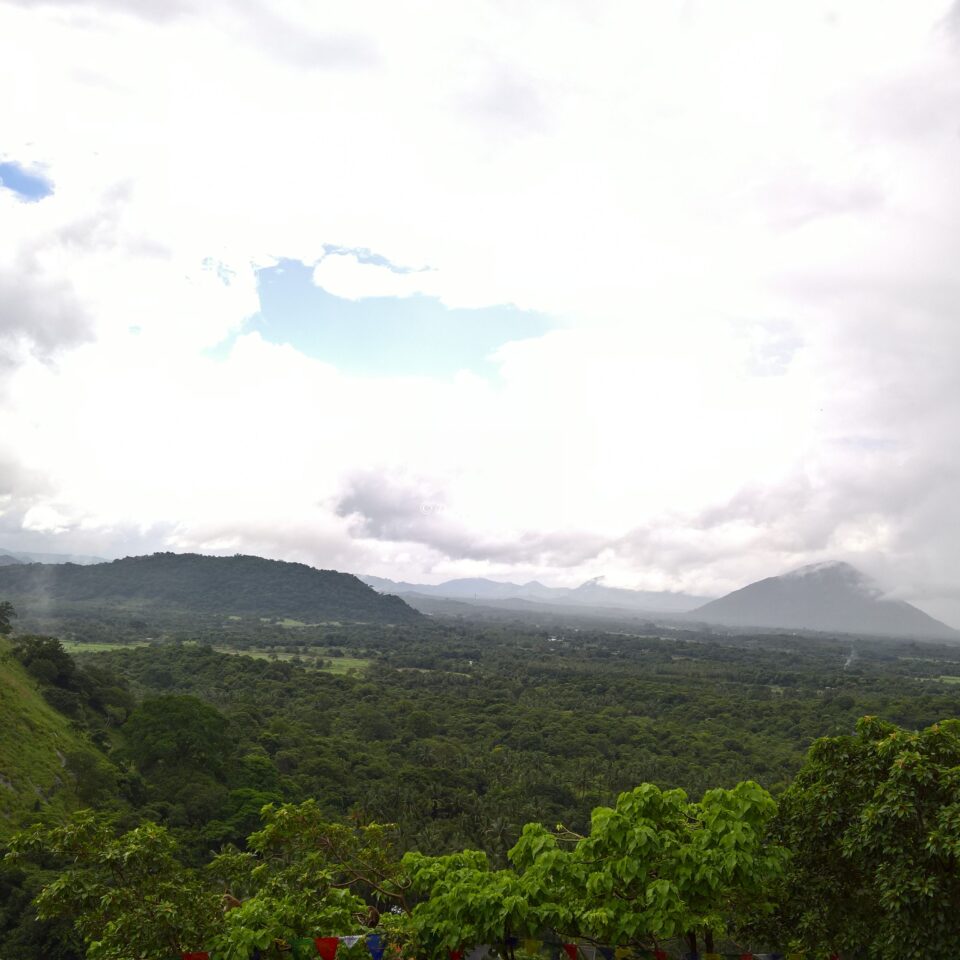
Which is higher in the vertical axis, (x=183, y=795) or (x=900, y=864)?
(x=900, y=864)

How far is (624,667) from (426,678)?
2637 inches

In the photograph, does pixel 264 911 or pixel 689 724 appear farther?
pixel 689 724

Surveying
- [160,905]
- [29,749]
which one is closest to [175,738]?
[29,749]

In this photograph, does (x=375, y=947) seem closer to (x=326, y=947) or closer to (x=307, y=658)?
(x=326, y=947)

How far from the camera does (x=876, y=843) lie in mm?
8828

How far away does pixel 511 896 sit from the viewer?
29.0 feet

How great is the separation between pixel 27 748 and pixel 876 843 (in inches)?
1899

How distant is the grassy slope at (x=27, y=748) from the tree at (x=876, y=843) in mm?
38286

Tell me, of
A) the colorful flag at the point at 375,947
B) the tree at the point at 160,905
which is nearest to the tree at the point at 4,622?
the tree at the point at 160,905

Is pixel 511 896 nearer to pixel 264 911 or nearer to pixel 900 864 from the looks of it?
pixel 264 911

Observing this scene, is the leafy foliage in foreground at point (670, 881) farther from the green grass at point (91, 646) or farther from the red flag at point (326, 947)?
the green grass at point (91, 646)

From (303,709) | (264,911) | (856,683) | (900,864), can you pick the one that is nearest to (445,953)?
(264,911)

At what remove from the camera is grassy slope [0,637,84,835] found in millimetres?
36344

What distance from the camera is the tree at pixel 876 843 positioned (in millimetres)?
8258
